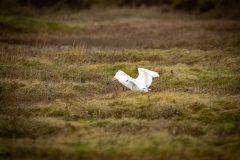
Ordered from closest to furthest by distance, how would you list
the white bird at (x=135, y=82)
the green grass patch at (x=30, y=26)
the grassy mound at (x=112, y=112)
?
the grassy mound at (x=112, y=112), the white bird at (x=135, y=82), the green grass patch at (x=30, y=26)

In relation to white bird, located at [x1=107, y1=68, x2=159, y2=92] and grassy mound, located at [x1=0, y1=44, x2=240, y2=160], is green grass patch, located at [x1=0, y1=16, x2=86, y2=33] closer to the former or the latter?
grassy mound, located at [x1=0, y1=44, x2=240, y2=160]

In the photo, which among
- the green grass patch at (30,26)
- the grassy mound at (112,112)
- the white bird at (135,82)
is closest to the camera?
the grassy mound at (112,112)

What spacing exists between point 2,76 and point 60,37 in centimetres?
1261

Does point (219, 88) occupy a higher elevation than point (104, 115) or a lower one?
higher

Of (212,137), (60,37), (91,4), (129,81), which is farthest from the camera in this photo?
(91,4)

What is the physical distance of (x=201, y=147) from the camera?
8055mm

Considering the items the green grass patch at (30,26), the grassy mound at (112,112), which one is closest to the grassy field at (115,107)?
the grassy mound at (112,112)

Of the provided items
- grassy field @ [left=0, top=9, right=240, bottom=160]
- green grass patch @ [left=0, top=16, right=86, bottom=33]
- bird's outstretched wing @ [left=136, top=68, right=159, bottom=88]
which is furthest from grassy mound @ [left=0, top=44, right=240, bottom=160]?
green grass patch @ [left=0, top=16, right=86, bottom=33]

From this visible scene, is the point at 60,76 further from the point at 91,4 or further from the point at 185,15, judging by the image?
the point at 91,4

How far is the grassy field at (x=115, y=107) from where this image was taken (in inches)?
314

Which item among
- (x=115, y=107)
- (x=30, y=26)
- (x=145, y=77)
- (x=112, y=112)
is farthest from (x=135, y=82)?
(x=30, y=26)

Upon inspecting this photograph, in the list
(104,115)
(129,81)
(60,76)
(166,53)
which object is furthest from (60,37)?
(104,115)

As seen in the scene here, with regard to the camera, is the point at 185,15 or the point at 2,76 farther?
the point at 185,15

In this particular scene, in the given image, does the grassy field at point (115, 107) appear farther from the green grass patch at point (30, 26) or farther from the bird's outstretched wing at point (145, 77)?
the green grass patch at point (30, 26)
